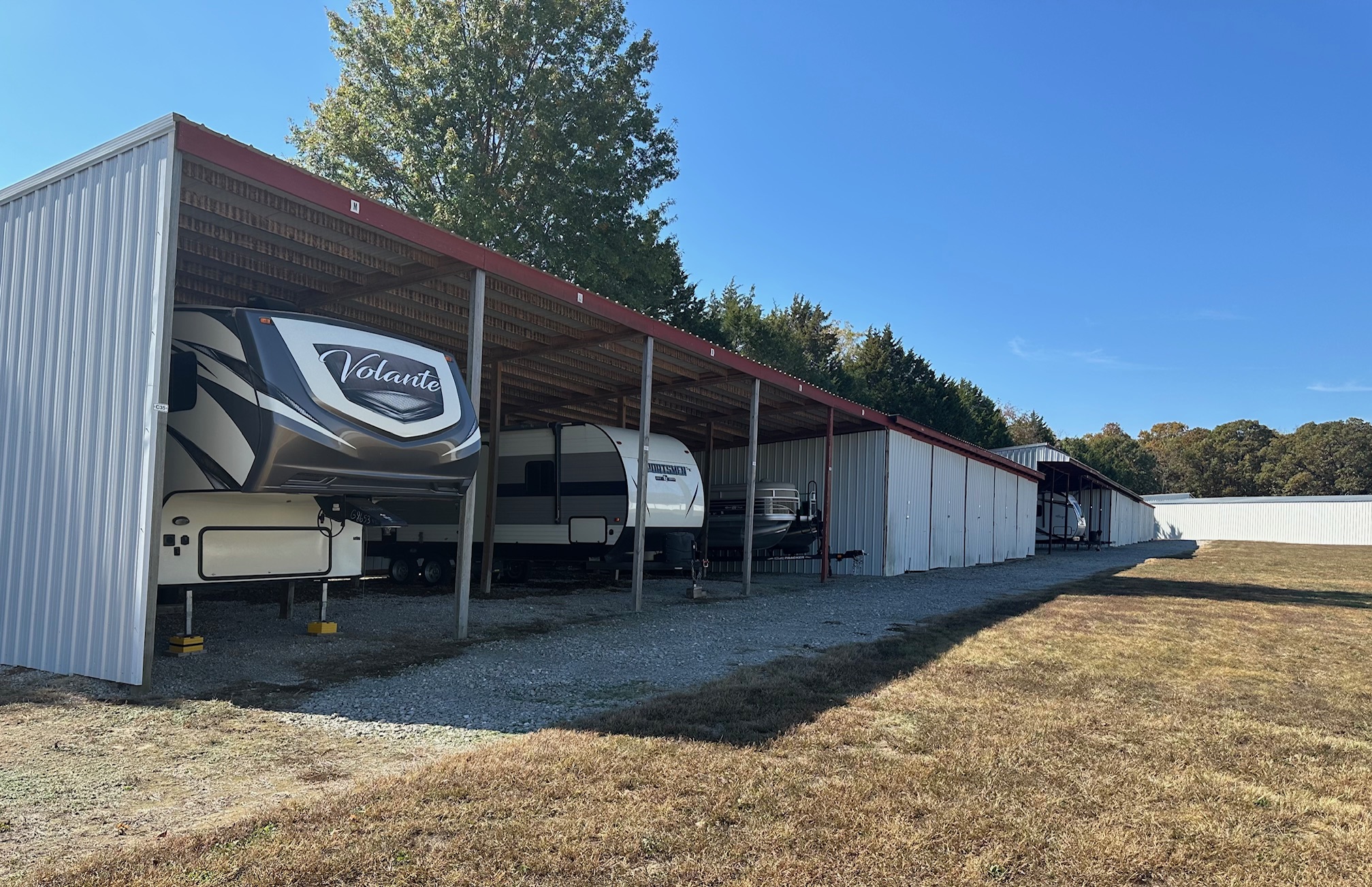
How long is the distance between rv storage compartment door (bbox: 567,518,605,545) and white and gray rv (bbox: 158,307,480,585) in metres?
6.29

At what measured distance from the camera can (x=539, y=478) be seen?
15.1 meters

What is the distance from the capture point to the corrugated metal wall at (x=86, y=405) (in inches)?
241

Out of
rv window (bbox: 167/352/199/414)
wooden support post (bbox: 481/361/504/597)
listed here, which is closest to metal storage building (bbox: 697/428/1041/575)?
wooden support post (bbox: 481/361/504/597)

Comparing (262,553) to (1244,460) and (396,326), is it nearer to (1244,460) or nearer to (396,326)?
(396,326)

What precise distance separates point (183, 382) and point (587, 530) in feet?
26.3

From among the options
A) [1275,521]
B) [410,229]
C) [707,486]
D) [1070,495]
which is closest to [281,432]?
[410,229]

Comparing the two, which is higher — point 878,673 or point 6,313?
point 6,313

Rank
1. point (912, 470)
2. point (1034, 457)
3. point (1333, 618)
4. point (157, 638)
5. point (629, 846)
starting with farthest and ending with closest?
point (1034, 457) < point (912, 470) < point (1333, 618) < point (157, 638) < point (629, 846)

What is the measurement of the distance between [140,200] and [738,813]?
5942mm

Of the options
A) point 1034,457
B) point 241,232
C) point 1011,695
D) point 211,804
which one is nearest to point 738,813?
point 211,804

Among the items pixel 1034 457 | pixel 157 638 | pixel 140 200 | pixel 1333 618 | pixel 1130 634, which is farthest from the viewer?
pixel 1034 457

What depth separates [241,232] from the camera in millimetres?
8266

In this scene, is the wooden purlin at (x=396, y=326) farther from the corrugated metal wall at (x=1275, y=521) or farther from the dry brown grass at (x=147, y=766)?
the corrugated metal wall at (x=1275, y=521)

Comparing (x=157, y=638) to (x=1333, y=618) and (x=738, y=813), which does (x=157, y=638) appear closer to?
(x=738, y=813)
